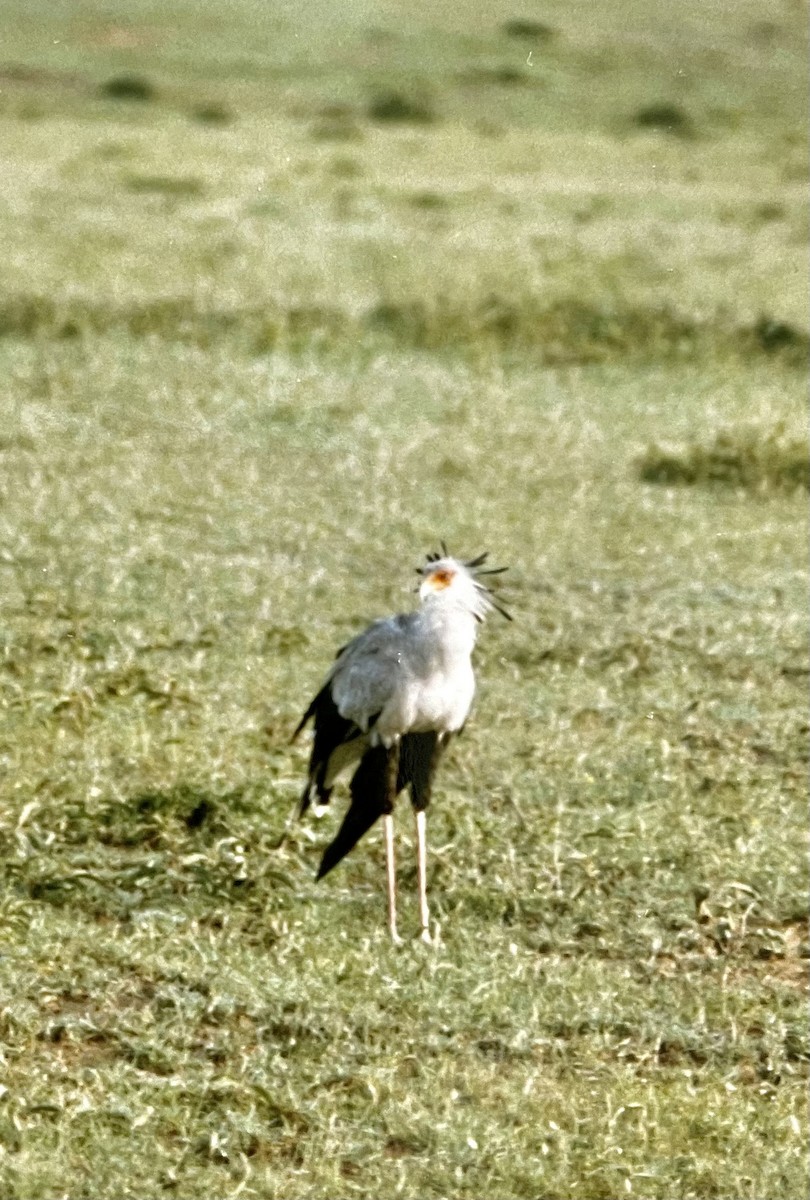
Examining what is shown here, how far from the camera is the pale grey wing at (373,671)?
17.1ft

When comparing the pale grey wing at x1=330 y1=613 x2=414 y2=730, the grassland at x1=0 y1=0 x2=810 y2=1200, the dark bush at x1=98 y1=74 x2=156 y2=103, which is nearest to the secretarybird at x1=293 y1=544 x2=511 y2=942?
the pale grey wing at x1=330 y1=613 x2=414 y2=730

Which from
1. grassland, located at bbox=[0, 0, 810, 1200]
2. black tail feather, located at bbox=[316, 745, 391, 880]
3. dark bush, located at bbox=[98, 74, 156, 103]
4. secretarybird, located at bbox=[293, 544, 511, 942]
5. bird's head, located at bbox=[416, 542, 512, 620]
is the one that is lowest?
dark bush, located at bbox=[98, 74, 156, 103]

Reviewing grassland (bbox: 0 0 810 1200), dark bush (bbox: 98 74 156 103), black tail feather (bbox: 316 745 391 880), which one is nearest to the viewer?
grassland (bbox: 0 0 810 1200)

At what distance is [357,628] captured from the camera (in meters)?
7.77

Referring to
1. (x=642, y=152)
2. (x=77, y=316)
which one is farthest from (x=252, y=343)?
(x=642, y=152)

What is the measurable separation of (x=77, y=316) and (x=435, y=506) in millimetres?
3549

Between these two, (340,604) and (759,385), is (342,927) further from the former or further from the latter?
(759,385)

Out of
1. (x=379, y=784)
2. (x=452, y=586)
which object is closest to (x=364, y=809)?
(x=379, y=784)

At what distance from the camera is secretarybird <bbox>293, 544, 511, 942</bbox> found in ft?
17.0

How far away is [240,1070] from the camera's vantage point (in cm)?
443

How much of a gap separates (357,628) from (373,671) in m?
2.55

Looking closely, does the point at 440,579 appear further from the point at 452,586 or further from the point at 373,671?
the point at 373,671

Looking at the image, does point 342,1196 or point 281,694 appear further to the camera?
point 281,694

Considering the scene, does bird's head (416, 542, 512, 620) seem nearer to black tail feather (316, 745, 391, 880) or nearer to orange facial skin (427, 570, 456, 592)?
orange facial skin (427, 570, 456, 592)
